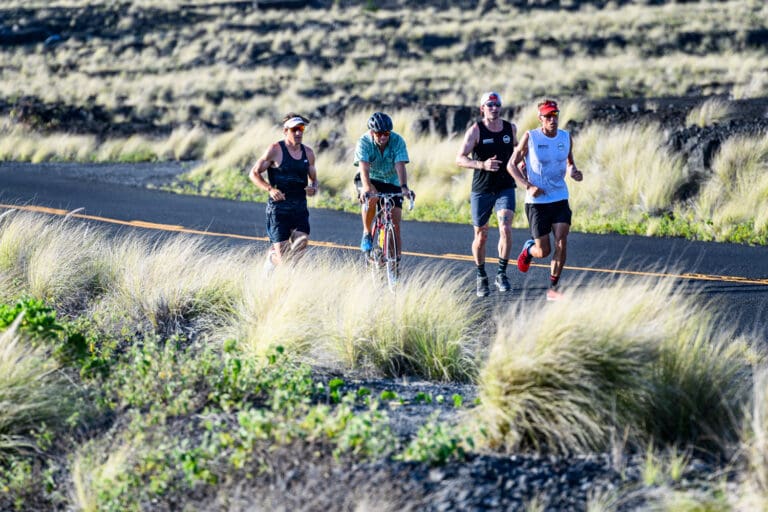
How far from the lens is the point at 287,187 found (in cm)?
997

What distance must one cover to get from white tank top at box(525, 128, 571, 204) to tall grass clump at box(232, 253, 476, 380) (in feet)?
6.37

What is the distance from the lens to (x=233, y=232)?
15.2 metres

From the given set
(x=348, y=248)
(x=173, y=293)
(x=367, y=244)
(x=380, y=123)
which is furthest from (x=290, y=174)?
(x=348, y=248)

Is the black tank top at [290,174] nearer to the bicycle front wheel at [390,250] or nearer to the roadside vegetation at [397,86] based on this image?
the bicycle front wheel at [390,250]

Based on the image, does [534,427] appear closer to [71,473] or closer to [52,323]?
[71,473]

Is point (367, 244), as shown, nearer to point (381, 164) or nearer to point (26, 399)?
point (381, 164)

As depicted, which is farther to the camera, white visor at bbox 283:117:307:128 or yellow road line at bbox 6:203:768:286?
yellow road line at bbox 6:203:768:286

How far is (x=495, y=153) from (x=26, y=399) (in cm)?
557

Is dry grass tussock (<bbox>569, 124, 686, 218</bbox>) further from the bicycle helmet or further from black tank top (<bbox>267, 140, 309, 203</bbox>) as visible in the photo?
black tank top (<bbox>267, 140, 309, 203</bbox>)

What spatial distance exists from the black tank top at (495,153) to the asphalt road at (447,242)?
1.05m

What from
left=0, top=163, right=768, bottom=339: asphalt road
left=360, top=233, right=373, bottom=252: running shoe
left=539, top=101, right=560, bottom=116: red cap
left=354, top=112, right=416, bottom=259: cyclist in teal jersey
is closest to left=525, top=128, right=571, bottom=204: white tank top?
left=539, top=101, right=560, bottom=116: red cap

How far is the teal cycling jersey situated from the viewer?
1045cm

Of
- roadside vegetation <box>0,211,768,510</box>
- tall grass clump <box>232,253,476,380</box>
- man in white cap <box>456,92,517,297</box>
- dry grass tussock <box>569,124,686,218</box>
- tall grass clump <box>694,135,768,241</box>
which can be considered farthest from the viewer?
dry grass tussock <box>569,124,686,218</box>

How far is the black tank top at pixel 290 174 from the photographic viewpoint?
390 inches
